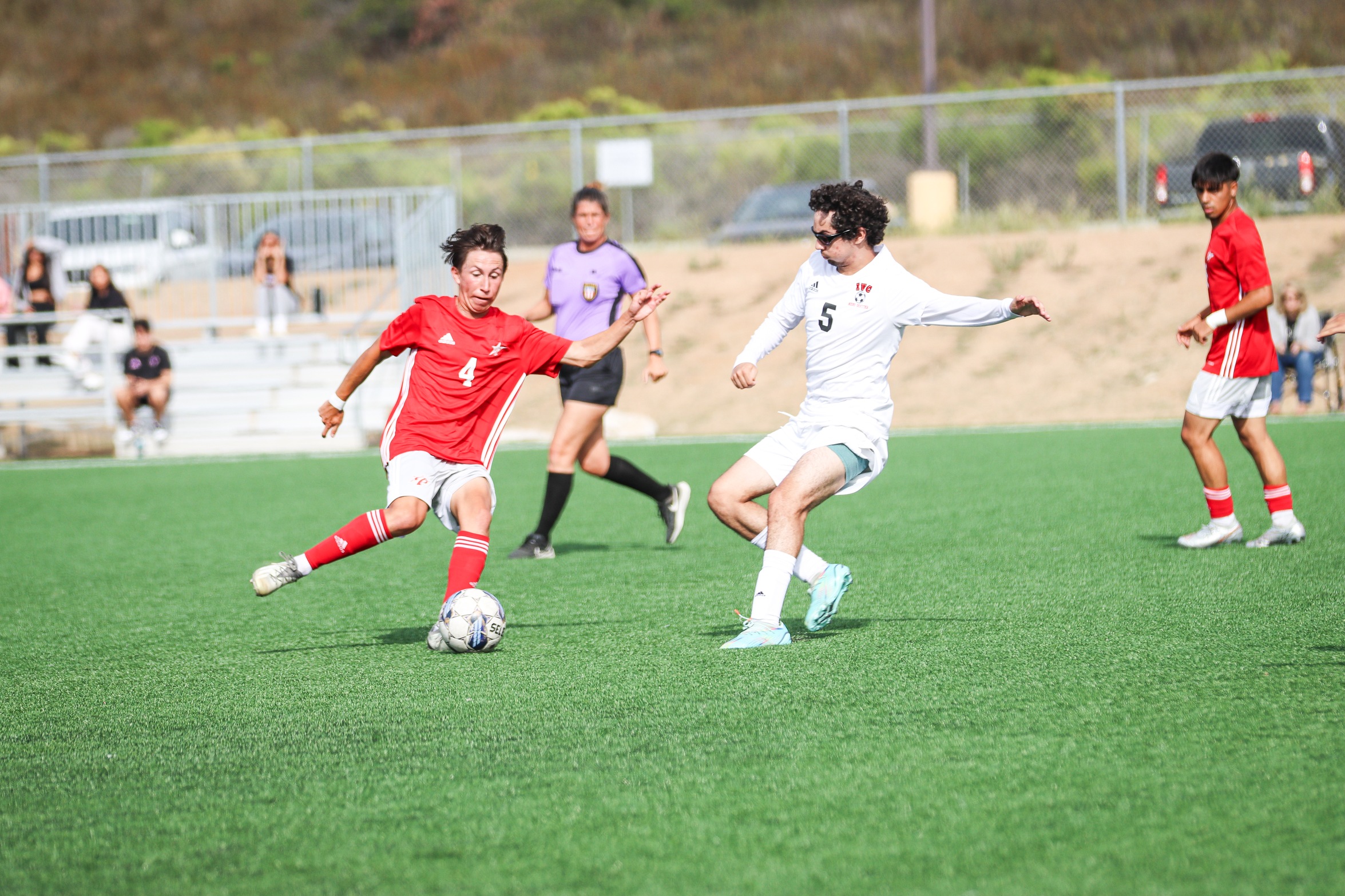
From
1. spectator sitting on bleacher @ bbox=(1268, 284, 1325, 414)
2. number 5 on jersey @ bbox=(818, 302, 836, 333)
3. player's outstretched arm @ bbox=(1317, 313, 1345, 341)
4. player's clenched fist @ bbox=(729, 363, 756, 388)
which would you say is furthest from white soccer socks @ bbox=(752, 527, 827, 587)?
spectator sitting on bleacher @ bbox=(1268, 284, 1325, 414)

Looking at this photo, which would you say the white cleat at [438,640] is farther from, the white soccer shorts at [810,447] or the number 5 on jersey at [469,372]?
the white soccer shorts at [810,447]

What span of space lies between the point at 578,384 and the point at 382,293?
1115 centimetres

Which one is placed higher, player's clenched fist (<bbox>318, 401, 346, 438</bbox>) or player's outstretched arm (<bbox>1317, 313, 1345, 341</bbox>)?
player's outstretched arm (<bbox>1317, 313, 1345, 341</bbox>)

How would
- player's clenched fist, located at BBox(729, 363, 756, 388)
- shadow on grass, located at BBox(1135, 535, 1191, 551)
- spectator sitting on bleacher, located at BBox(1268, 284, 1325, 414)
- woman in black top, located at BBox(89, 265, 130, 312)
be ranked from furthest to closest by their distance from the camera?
woman in black top, located at BBox(89, 265, 130, 312), spectator sitting on bleacher, located at BBox(1268, 284, 1325, 414), shadow on grass, located at BBox(1135, 535, 1191, 551), player's clenched fist, located at BBox(729, 363, 756, 388)

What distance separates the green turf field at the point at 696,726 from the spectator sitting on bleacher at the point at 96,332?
10333 millimetres

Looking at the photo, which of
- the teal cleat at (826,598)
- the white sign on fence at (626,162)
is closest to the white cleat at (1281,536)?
the teal cleat at (826,598)

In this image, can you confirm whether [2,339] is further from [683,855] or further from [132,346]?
[683,855]

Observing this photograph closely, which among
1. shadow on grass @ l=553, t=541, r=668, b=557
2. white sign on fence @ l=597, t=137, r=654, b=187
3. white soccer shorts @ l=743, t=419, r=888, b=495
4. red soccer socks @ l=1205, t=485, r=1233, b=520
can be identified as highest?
white sign on fence @ l=597, t=137, r=654, b=187

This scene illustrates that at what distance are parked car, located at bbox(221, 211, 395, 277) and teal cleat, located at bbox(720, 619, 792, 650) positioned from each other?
55.3 ft

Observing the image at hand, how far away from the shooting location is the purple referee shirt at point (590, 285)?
8.72 metres

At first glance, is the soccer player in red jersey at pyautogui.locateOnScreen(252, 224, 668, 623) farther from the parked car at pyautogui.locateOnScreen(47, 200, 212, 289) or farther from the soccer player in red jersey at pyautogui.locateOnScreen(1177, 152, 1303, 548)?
the parked car at pyautogui.locateOnScreen(47, 200, 212, 289)

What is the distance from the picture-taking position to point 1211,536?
760 cm

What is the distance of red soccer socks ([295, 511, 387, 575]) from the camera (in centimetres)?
574

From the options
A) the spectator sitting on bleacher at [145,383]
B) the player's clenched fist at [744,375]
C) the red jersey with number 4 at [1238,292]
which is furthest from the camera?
the spectator sitting on bleacher at [145,383]
